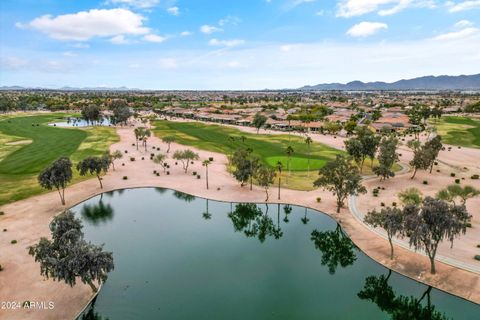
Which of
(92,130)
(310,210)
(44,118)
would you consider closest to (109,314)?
(310,210)

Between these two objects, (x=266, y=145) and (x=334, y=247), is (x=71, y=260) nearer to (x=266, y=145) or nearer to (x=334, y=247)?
(x=334, y=247)

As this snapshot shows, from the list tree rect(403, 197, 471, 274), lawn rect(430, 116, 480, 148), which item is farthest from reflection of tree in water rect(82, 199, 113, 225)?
lawn rect(430, 116, 480, 148)

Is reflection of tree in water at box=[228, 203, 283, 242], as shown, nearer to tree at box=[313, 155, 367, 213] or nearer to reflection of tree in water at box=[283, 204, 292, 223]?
reflection of tree in water at box=[283, 204, 292, 223]

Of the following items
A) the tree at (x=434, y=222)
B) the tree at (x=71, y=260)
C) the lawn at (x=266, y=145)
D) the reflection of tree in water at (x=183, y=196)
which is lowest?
the reflection of tree in water at (x=183, y=196)

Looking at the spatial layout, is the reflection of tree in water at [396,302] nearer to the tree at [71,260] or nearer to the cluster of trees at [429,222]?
the cluster of trees at [429,222]

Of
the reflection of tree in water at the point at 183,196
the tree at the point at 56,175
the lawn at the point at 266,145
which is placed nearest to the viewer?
the tree at the point at 56,175

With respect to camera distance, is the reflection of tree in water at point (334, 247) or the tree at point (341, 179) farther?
the tree at point (341, 179)

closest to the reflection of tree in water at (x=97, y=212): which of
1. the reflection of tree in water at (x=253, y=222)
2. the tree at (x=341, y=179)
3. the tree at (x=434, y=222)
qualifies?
the reflection of tree in water at (x=253, y=222)

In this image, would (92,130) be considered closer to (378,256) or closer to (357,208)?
(357,208)
